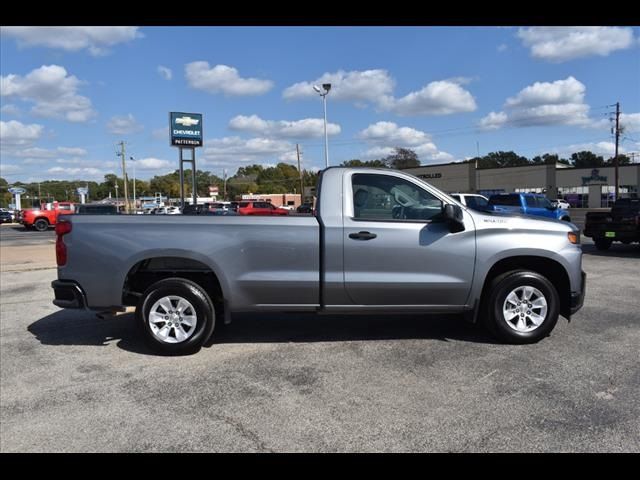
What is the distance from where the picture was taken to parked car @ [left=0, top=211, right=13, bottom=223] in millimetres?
44125

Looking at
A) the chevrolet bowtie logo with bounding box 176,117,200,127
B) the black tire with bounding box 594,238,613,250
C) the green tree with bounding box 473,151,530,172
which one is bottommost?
the black tire with bounding box 594,238,613,250

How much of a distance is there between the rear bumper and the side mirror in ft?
12.5

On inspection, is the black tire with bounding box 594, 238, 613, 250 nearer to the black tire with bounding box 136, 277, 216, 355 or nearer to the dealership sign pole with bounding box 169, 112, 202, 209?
the black tire with bounding box 136, 277, 216, 355

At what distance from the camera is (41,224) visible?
30.9 metres

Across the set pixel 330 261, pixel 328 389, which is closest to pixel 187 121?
pixel 330 261

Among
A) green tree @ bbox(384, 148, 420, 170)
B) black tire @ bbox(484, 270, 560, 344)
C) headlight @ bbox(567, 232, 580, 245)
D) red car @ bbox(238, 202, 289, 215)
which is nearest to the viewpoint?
black tire @ bbox(484, 270, 560, 344)

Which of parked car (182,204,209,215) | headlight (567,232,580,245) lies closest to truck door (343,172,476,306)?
headlight (567,232,580,245)

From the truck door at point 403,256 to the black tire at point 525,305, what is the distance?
0.31 metres

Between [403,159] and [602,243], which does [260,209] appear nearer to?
[602,243]
